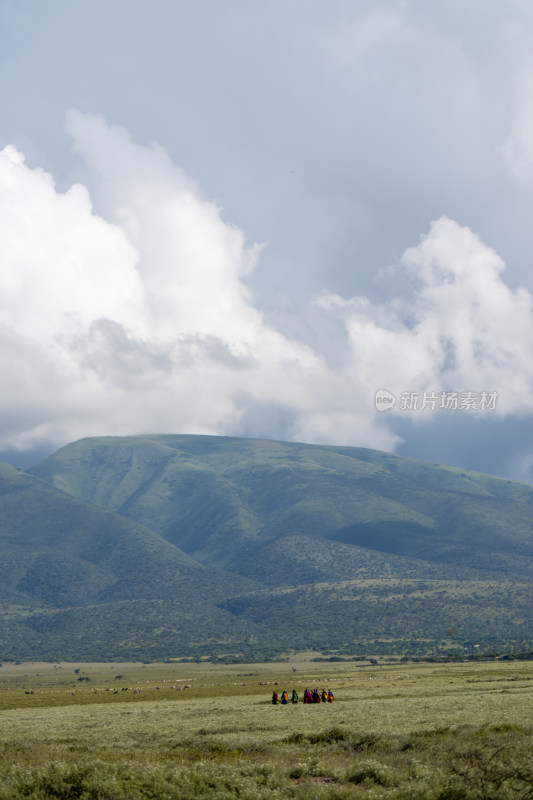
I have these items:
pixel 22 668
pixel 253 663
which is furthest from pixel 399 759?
pixel 22 668

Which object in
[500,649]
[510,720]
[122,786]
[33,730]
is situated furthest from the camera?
[500,649]

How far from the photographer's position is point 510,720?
107 feet

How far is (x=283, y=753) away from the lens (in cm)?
2788

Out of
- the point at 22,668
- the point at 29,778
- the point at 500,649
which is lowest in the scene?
the point at 22,668

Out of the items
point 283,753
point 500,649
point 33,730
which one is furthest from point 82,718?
point 500,649

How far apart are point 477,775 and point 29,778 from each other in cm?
1414

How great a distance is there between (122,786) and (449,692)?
42195 millimetres

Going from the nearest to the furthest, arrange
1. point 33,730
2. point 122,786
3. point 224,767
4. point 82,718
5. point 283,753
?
1. point 122,786
2. point 224,767
3. point 283,753
4. point 33,730
5. point 82,718

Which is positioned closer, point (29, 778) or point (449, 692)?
point (29, 778)

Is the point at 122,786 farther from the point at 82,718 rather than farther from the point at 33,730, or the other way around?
the point at 82,718

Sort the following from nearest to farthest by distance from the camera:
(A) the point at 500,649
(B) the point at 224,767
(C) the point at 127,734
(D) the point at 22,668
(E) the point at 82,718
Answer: (B) the point at 224,767 → (C) the point at 127,734 → (E) the point at 82,718 → (A) the point at 500,649 → (D) the point at 22,668

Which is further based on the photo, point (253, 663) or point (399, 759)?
point (253, 663)

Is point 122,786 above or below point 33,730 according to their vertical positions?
above

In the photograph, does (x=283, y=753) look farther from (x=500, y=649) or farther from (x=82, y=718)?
(x=500, y=649)
